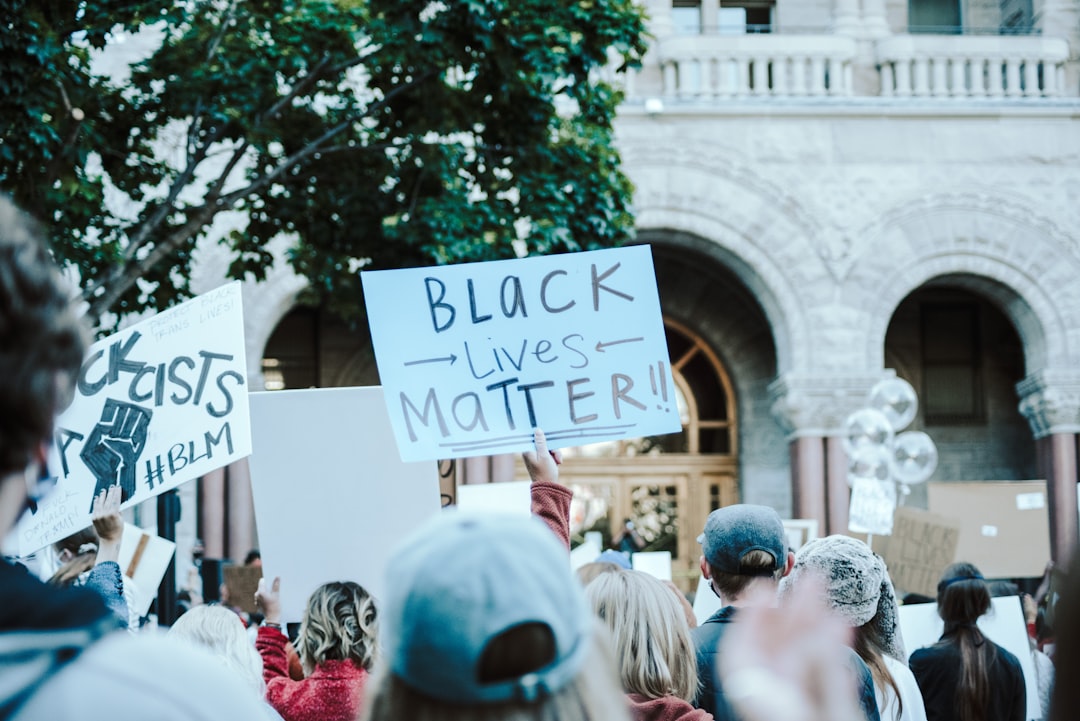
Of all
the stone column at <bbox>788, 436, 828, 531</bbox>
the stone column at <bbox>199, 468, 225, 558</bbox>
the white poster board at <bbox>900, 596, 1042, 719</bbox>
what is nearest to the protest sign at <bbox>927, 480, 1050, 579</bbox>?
the stone column at <bbox>788, 436, 828, 531</bbox>

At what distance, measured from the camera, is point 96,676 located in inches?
44.9

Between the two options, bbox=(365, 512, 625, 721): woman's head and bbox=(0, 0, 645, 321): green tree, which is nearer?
bbox=(365, 512, 625, 721): woman's head

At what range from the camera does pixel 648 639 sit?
2.79 metres

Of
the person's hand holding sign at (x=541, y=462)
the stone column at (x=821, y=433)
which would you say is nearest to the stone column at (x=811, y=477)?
the stone column at (x=821, y=433)

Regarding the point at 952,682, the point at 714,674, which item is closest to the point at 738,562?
the point at 714,674

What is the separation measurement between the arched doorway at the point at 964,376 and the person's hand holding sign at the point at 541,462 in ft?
51.4

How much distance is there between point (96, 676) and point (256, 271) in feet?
32.5

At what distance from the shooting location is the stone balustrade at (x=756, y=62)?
15.9 meters

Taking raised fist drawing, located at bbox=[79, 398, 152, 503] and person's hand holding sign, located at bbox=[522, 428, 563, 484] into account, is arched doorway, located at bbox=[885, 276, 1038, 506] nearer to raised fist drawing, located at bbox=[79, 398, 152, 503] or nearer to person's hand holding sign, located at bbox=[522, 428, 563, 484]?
raised fist drawing, located at bbox=[79, 398, 152, 503]

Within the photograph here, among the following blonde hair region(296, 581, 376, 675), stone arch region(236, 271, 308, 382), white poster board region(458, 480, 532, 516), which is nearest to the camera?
blonde hair region(296, 581, 376, 675)

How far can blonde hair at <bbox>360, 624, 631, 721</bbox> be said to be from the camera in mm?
1303

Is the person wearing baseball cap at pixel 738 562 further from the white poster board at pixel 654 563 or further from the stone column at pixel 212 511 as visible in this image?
the stone column at pixel 212 511

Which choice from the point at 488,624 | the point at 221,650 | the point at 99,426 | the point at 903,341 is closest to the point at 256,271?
the point at 99,426

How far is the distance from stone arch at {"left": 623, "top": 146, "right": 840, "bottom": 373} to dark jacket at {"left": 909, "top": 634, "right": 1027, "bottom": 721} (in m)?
11.1
